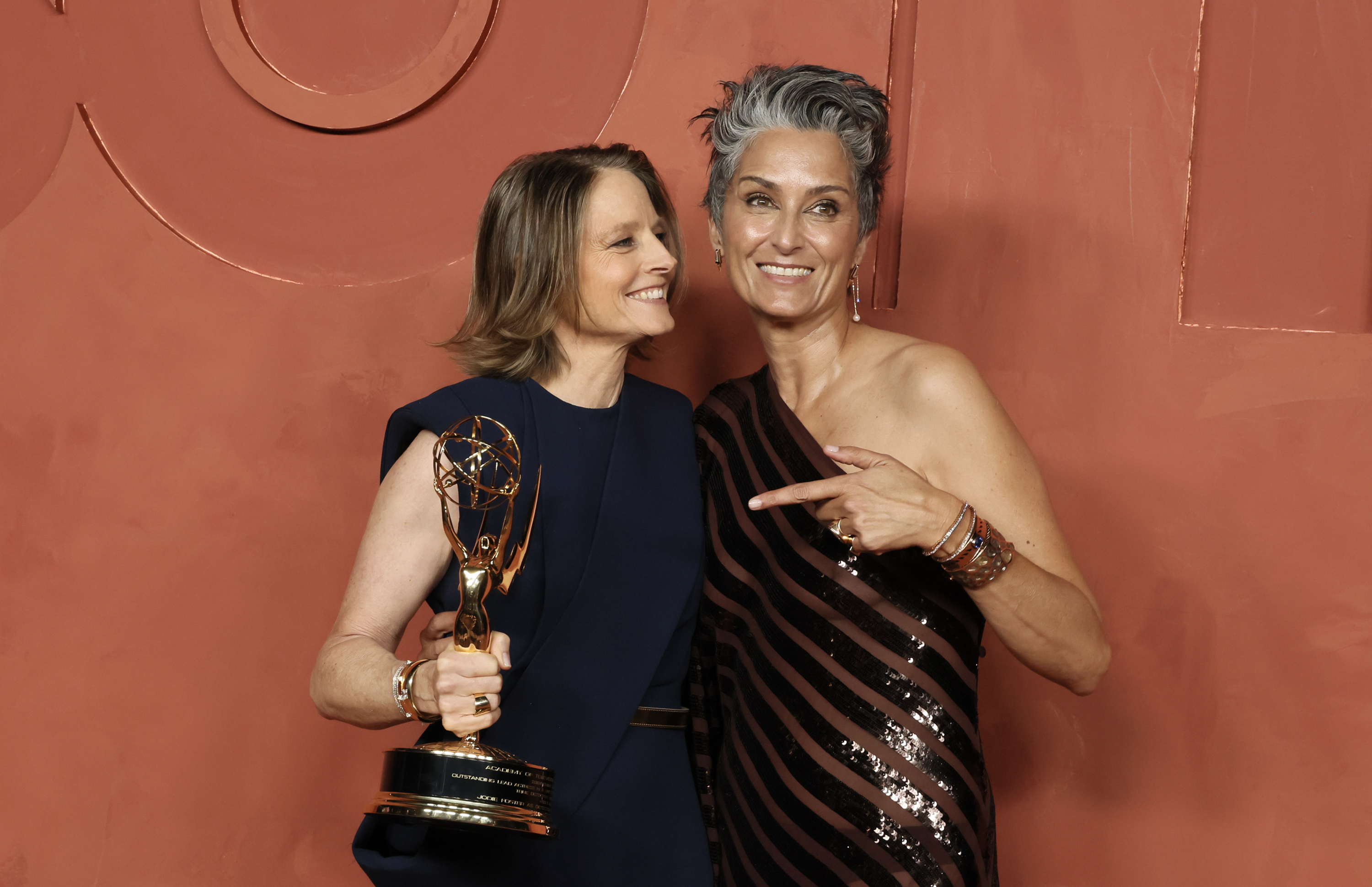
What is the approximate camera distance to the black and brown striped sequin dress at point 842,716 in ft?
6.02

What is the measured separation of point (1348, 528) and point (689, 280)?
152cm

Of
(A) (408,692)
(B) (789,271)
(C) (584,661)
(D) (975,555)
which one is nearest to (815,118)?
(B) (789,271)

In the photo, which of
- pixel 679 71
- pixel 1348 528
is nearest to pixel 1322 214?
pixel 1348 528

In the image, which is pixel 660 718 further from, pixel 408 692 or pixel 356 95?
pixel 356 95

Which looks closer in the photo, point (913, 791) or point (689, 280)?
point (913, 791)

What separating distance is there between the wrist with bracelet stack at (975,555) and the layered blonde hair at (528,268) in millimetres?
792

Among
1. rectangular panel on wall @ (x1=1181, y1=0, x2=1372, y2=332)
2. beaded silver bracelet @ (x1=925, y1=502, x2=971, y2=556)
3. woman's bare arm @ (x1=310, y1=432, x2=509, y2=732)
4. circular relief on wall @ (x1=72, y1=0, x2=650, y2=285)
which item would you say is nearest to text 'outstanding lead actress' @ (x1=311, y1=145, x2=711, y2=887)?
woman's bare arm @ (x1=310, y1=432, x2=509, y2=732)

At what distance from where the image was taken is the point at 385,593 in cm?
184

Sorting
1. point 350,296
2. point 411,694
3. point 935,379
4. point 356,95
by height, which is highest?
point 356,95

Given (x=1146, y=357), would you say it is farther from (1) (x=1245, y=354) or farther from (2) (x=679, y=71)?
(2) (x=679, y=71)

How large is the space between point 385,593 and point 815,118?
1121mm

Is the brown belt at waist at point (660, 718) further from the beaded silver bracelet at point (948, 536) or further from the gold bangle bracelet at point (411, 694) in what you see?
the beaded silver bracelet at point (948, 536)

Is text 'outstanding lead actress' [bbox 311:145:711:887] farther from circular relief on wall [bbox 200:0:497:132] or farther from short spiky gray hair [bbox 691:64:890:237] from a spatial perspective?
circular relief on wall [bbox 200:0:497:132]

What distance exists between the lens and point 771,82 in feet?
7.16
